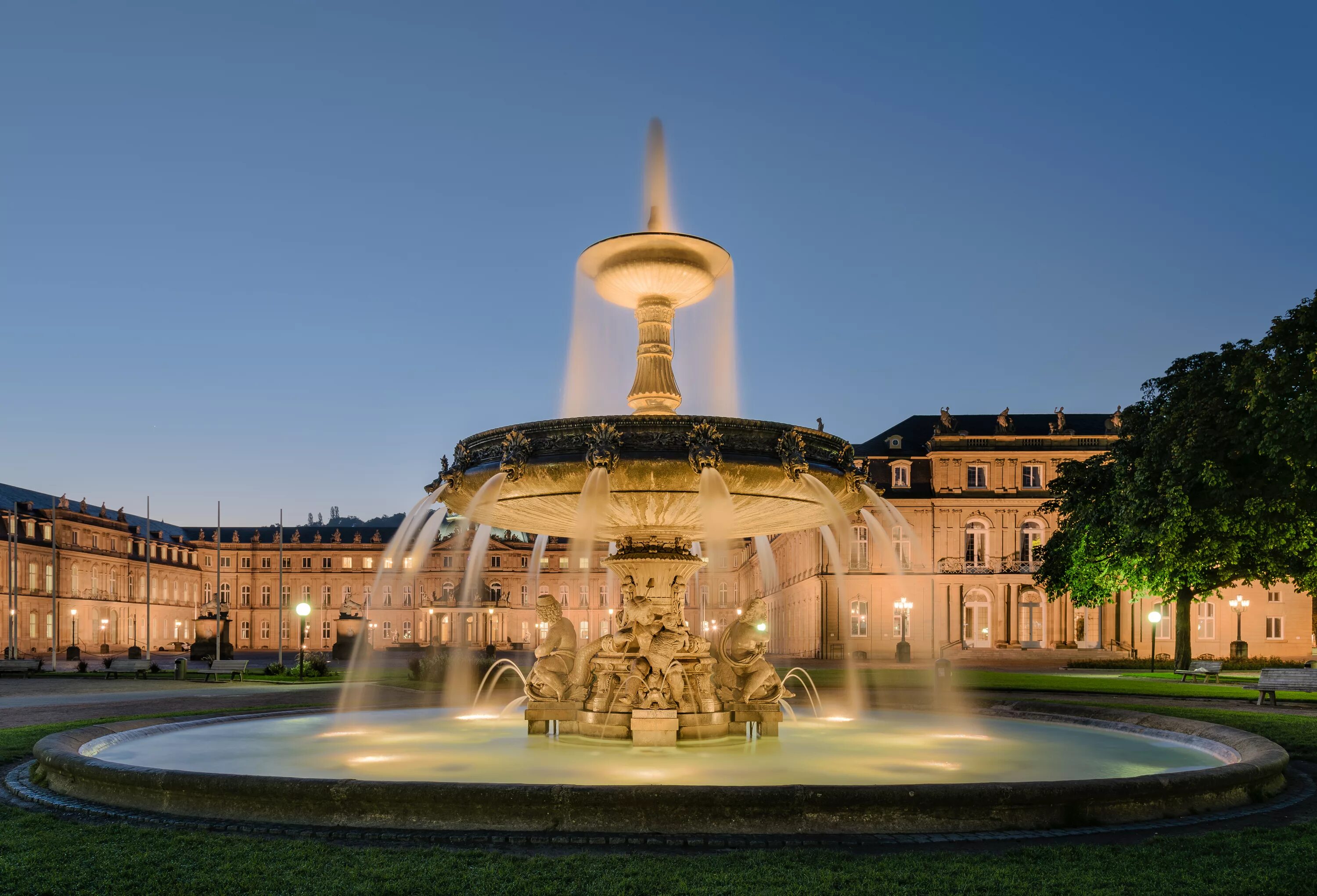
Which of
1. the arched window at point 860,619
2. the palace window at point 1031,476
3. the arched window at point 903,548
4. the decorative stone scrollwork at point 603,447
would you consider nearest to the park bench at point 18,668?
the decorative stone scrollwork at point 603,447

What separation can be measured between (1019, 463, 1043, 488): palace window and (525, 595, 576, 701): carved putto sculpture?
62707 mm

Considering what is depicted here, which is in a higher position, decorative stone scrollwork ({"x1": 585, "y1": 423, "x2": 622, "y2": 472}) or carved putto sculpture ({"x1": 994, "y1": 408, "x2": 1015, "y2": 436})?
carved putto sculpture ({"x1": 994, "y1": 408, "x2": 1015, "y2": 436})

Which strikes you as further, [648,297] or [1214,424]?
[1214,424]

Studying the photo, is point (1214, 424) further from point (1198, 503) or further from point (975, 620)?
point (975, 620)

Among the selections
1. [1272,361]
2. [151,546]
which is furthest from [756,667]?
[151,546]

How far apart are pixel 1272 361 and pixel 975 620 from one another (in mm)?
43450

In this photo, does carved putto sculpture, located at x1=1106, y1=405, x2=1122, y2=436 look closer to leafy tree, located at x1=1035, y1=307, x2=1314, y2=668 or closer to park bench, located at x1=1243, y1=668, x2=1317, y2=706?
leafy tree, located at x1=1035, y1=307, x2=1314, y2=668

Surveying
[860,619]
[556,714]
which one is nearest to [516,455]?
[556,714]

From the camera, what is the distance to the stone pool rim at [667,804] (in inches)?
279

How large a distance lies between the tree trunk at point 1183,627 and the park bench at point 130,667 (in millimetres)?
37146

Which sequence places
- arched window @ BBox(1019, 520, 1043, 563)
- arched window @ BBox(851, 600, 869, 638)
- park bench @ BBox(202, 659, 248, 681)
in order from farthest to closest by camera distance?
1. arched window @ BBox(1019, 520, 1043, 563)
2. arched window @ BBox(851, 600, 869, 638)
3. park bench @ BBox(202, 659, 248, 681)

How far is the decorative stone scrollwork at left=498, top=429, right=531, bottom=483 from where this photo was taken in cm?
1107

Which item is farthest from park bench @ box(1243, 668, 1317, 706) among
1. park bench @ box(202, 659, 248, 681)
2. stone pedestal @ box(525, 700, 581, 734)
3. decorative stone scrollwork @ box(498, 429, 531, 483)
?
park bench @ box(202, 659, 248, 681)

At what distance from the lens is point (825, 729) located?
544 inches
